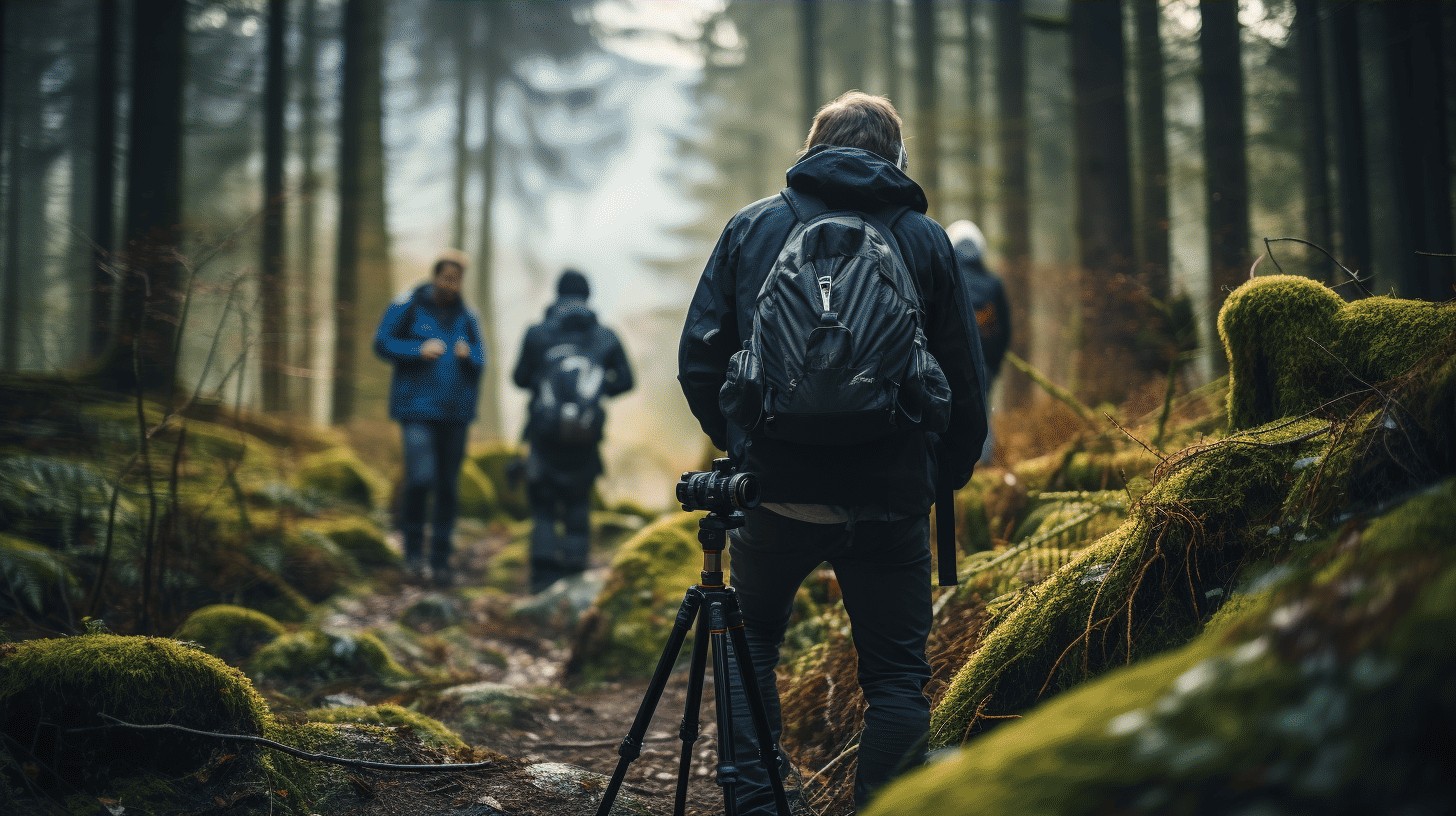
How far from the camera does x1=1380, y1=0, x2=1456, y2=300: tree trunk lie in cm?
652

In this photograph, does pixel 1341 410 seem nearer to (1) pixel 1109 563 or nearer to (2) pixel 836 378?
(1) pixel 1109 563

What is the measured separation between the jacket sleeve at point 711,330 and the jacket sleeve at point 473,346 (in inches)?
219

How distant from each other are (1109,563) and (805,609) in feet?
8.67

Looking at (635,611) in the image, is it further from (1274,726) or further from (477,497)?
(477,497)

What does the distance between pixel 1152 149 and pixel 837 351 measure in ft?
32.7

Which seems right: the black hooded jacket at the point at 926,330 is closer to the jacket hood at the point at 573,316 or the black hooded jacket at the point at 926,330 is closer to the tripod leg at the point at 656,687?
the tripod leg at the point at 656,687

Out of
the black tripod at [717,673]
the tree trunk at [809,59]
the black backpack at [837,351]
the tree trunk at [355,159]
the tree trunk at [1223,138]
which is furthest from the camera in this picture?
the tree trunk at [809,59]

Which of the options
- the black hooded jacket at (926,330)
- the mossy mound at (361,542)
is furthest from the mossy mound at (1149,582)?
the mossy mound at (361,542)

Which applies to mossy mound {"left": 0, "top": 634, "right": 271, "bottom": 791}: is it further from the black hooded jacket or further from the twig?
the black hooded jacket

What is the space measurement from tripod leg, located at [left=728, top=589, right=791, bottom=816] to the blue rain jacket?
5.81 meters

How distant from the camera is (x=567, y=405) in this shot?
8211 mm

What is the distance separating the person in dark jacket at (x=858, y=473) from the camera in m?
2.85

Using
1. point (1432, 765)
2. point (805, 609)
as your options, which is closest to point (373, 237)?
point (805, 609)

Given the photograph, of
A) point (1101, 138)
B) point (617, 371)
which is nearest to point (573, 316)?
point (617, 371)
